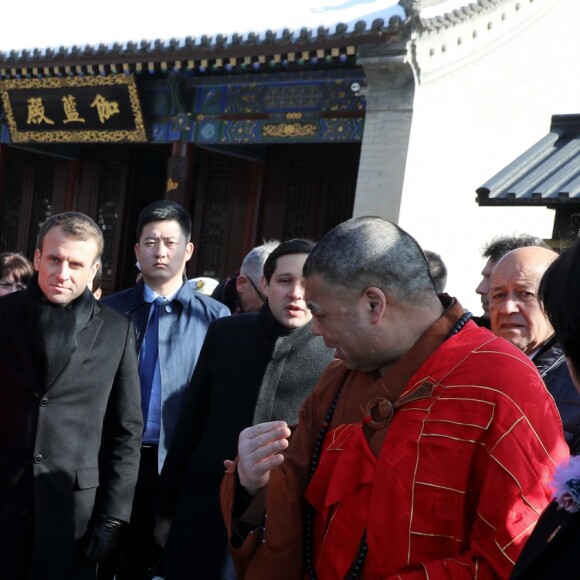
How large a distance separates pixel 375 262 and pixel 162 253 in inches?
97.3

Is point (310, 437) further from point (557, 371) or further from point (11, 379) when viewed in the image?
point (11, 379)

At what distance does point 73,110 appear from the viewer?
36.2 ft

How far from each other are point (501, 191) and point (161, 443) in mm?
2961

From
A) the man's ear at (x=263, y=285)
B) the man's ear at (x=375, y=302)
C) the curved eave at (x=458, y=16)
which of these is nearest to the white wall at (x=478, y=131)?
the curved eave at (x=458, y=16)

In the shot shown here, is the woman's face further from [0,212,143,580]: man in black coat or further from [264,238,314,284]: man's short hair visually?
[264,238,314,284]: man's short hair

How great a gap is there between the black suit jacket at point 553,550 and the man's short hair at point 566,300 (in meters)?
0.24

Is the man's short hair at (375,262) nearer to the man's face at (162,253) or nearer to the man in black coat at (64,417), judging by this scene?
the man in black coat at (64,417)

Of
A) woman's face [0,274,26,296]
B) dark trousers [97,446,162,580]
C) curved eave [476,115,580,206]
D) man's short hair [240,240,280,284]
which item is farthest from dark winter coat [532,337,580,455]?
woman's face [0,274,26,296]

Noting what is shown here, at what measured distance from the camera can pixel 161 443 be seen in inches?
161

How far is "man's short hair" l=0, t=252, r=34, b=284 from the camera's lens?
5.50 m

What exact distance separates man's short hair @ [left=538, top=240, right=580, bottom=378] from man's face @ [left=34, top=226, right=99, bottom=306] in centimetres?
246

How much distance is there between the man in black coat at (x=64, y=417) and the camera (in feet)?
11.3

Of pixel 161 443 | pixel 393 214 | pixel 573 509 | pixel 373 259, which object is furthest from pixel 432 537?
pixel 393 214

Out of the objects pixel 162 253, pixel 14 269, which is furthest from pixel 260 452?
pixel 14 269
